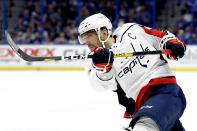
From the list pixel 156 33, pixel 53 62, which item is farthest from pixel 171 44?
pixel 53 62

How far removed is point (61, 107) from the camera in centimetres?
403

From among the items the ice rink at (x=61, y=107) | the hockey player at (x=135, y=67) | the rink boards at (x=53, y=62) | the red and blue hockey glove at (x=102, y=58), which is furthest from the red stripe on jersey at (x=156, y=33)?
the rink boards at (x=53, y=62)

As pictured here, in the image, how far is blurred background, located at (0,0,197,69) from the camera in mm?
8391

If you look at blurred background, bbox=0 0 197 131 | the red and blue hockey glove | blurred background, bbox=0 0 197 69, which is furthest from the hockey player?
blurred background, bbox=0 0 197 69

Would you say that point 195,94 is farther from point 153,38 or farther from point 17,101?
point 153,38

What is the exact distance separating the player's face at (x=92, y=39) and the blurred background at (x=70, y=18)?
5.98 metres

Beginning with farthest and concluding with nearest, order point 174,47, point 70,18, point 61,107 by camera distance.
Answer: point 70,18
point 61,107
point 174,47

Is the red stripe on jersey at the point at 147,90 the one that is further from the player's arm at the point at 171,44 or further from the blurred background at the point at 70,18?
the blurred background at the point at 70,18

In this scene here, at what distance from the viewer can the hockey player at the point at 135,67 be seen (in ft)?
6.47

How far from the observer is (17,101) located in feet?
14.4

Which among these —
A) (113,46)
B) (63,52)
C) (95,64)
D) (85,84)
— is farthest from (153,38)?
(63,52)

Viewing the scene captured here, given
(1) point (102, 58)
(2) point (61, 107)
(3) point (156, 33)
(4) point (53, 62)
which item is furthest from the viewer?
(4) point (53, 62)

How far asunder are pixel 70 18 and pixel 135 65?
7630 millimetres

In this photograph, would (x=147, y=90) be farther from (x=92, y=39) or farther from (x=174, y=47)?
(x=92, y=39)
